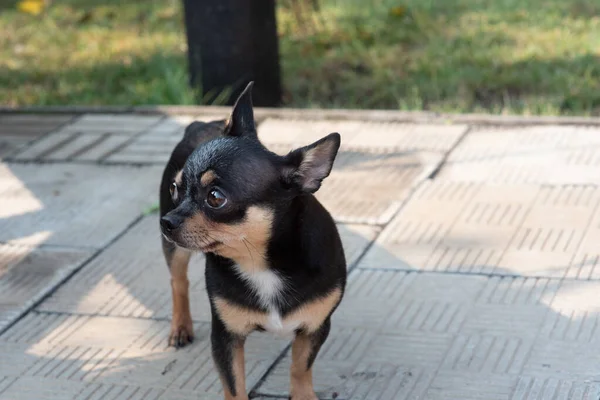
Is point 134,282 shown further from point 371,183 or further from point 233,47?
point 233,47

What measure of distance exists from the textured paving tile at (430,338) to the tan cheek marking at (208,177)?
47.1 inches

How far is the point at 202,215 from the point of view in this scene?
3.77m

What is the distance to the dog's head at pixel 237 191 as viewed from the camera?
3760mm

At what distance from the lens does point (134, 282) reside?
5.73 metres

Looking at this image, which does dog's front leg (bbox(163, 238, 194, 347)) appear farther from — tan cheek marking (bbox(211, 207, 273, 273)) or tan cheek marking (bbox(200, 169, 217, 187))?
tan cheek marking (bbox(200, 169, 217, 187))

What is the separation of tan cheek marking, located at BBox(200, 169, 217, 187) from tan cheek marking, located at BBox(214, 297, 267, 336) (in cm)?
54

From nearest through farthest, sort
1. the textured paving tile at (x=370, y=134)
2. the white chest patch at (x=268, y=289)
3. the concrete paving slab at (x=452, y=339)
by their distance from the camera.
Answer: the white chest patch at (x=268, y=289), the concrete paving slab at (x=452, y=339), the textured paving tile at (x=370, y=134)

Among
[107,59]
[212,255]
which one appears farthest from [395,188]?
[107,59]

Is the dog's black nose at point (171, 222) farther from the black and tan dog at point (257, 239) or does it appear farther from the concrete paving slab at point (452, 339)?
the concrete paving slab at point (452, 339)

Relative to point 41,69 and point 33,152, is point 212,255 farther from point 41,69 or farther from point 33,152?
point 41,69

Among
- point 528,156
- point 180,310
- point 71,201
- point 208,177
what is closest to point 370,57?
point 528,156

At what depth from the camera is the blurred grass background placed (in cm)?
894

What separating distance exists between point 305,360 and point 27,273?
2.40 meters

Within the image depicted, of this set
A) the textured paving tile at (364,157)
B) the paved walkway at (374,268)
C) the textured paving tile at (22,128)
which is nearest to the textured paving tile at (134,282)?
the paved walkway at (374,268)
